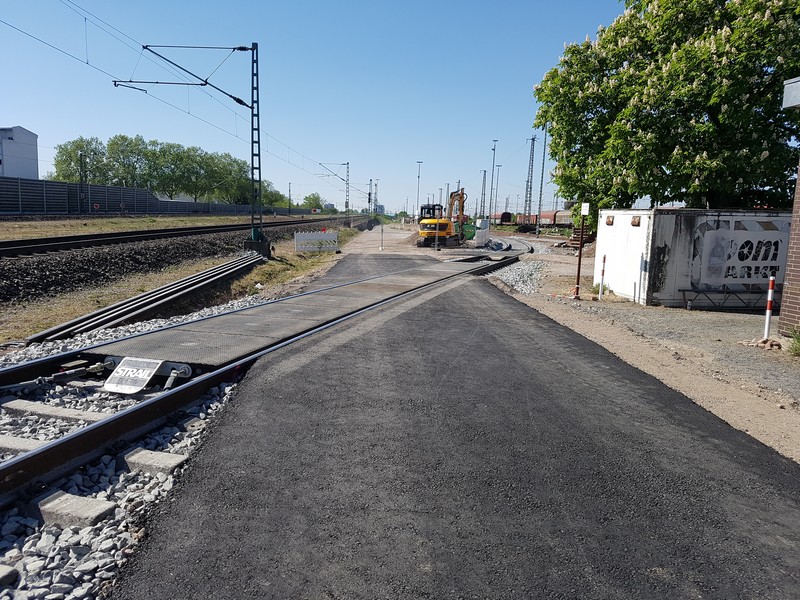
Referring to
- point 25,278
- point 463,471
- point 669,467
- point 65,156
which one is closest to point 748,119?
point 669,467

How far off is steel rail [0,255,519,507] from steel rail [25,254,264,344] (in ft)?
13.5

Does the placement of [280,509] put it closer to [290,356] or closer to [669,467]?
[669,467]

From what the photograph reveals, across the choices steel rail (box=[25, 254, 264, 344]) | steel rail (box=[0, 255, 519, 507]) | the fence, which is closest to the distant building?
the fence

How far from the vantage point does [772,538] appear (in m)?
3.97

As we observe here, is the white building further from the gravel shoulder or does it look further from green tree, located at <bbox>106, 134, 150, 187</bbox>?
green tree, located at <bbox>106, 134, 150, 187</bbox>

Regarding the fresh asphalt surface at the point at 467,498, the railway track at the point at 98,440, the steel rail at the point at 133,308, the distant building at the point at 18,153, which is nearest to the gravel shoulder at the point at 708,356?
the fresh asphalt surface at the point at 467,498

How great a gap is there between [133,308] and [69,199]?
49.3 meters

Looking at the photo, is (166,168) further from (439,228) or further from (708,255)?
(708,255)

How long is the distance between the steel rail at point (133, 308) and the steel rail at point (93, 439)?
4.12 m

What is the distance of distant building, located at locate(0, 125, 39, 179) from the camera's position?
261 feet

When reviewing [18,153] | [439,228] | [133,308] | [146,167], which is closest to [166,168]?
[146,167]

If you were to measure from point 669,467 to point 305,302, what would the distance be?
9.66m

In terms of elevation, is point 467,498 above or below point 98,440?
below

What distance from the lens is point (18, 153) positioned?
82938 mm
